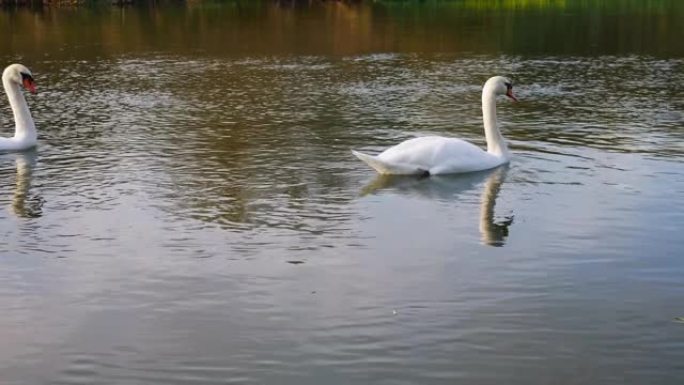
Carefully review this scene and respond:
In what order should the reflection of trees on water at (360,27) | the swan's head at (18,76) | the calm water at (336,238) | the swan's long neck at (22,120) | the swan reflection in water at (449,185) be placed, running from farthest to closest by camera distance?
the reflection of trees on water at (360,27) → the swan's head at (18,76) → the swan's long neck at (22,120) → the swan reflection in water at (449,185) → the calm water at (336,238)

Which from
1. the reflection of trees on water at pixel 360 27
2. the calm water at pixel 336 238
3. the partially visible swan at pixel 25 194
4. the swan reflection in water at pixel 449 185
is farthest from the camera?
the reflection of trees on water at pixel 360 27

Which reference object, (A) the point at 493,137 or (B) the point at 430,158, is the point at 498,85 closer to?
(A) the point at 493,137

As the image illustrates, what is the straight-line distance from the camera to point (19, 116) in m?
14.2

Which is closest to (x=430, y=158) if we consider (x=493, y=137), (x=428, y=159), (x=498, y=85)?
(x=428, y=159)

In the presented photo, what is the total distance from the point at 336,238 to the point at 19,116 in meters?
6.51

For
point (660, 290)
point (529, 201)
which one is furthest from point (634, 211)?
point (660, 290)

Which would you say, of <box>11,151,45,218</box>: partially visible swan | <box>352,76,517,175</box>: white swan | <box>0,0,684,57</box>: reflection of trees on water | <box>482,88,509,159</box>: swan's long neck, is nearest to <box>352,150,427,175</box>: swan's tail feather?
<box>352,76,517,175</box>: white swan

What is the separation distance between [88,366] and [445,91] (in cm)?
1352

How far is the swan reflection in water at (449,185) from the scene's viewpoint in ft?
35.8

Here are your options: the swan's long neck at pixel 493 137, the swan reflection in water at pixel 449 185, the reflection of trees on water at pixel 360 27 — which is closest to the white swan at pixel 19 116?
the swan reflection in water at pixel 449 185

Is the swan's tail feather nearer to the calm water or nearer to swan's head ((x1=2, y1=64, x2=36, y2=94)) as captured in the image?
the calm water

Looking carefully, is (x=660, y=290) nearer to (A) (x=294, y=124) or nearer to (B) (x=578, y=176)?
(B) (x=578, y=176)

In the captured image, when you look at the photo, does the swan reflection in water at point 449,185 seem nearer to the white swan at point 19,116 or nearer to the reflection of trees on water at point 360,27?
the white swan at point 19,116

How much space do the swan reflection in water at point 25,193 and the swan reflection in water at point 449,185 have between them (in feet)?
11.0
